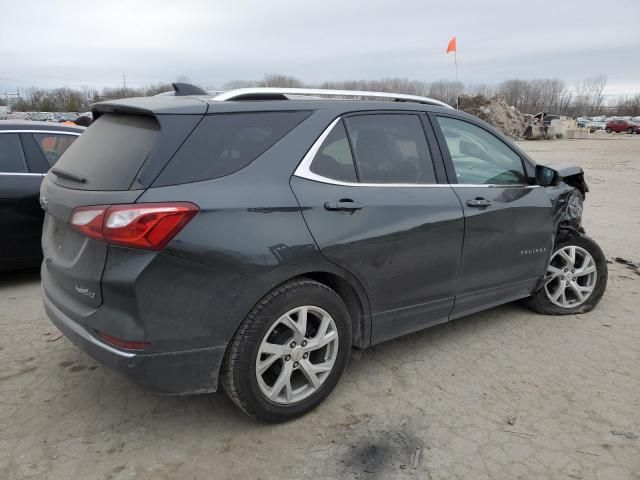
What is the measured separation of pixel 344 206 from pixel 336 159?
288 millimetres

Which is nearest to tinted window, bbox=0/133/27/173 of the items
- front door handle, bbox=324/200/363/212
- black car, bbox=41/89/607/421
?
black car, bbox=41/89/607/421

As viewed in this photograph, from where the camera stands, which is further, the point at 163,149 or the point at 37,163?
the point at 37,163

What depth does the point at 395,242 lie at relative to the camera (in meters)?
3.13

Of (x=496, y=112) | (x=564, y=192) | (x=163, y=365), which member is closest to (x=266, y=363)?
(x=163, y=365)

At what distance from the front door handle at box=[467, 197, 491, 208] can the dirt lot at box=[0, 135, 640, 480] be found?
3.42 feet

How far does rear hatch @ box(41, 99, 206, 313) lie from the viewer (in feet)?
8.15

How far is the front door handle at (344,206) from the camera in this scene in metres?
2.86

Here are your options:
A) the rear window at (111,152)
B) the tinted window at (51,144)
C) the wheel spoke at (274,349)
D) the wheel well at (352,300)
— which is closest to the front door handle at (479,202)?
the wheel well at (352,300)

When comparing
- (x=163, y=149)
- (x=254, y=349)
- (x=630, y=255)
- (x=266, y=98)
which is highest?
(x=266, y=98)

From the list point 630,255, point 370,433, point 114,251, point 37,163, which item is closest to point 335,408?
point 370,433

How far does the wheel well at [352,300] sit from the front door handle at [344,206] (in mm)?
364

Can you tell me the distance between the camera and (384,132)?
331cm

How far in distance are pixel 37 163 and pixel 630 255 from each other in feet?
21.6

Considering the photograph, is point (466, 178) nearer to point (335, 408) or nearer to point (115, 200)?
point (335, 408)
